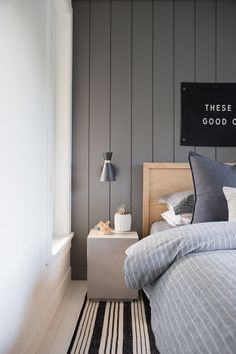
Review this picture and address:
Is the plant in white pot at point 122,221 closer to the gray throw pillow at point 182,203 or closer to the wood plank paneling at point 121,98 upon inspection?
the wood plank paneling at point 121,98

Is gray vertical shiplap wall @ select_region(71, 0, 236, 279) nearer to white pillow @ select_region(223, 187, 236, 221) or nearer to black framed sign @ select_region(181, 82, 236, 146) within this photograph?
black framed sign @ select_region(181, 82, 236, 146)

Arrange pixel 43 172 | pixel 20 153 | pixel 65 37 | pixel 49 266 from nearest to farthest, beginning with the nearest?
pixel 20 153 < pixel 43 172 < pixel 49 266 < pixel 65 37

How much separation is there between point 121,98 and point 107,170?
2.15ft

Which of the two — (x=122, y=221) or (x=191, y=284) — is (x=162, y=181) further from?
(x=191, y=284)

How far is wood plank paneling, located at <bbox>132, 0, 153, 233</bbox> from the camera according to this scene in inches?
88.7

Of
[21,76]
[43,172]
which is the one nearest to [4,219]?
[43,172]

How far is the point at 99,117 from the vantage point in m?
2.25

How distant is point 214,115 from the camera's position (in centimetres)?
225

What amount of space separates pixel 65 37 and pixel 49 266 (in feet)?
5.70

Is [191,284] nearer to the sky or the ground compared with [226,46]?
nearer to the ground

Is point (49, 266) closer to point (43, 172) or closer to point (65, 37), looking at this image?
point (43, 172)

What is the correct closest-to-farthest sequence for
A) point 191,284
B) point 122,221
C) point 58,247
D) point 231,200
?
point 191,284 < point 231,200 < point 58,247 < point 122,221

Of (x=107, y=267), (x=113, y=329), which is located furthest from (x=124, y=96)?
(x=113, y=329)

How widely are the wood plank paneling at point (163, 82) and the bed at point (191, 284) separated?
4.01ft
